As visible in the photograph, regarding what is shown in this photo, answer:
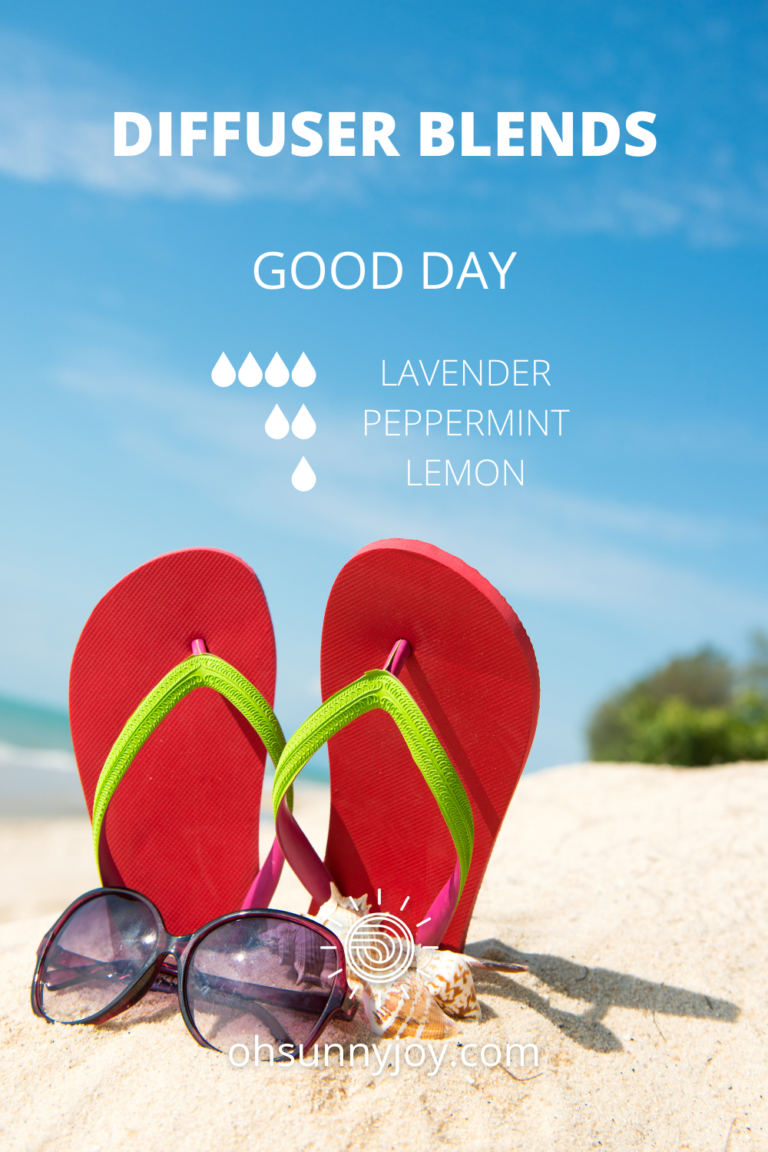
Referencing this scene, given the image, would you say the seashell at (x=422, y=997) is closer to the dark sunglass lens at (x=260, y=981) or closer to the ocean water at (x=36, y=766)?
the dark sunglass lens at (x=260, y=981)

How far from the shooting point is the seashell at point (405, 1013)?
6.37 ft

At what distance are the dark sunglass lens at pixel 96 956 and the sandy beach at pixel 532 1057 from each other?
7cm

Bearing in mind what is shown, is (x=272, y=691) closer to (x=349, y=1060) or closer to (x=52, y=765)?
(x=349, y=1060)

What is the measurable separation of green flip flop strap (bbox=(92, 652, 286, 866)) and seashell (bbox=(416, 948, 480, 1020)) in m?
0.70

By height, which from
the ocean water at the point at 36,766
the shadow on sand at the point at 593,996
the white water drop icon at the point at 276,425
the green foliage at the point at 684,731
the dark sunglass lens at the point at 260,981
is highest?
the white water drop icon at the point at 276,425

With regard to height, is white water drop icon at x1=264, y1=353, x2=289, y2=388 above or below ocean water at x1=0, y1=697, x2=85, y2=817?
above

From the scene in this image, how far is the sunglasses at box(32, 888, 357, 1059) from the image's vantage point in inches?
75.3

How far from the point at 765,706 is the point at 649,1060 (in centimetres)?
1020

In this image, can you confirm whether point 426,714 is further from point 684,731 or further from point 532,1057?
point 684,731

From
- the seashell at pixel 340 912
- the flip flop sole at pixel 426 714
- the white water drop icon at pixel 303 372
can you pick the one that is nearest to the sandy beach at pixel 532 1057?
the seashell at pixel 340 912

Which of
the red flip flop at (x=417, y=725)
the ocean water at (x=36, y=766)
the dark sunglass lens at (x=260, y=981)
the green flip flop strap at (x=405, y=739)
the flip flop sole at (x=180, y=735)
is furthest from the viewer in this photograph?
the ocean water at (x=36, y=766)

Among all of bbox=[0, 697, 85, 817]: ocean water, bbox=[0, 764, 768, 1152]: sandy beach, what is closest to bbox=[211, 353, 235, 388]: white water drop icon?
bbox=[0, 764, 768, 1152]: sandy beach

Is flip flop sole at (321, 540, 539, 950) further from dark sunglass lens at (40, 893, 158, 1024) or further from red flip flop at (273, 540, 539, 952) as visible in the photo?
dark sunglass lens at (40, 893, 158, 1024)

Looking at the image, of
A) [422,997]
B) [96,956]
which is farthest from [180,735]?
[422,997]
